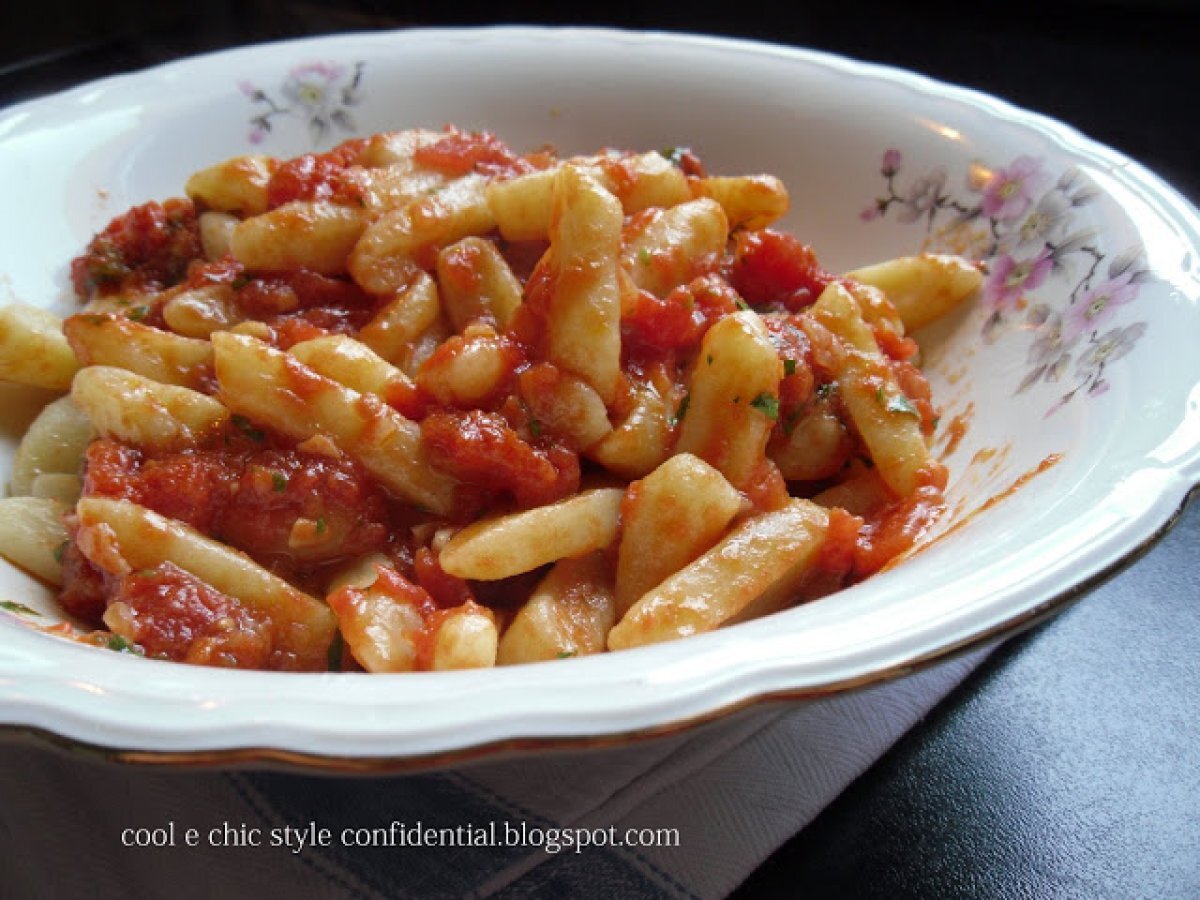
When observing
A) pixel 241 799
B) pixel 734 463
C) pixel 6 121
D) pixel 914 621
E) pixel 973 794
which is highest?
pixel 6 121

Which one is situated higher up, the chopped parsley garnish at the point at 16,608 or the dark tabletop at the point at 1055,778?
the chopped parsley garnish at the point at 16,608

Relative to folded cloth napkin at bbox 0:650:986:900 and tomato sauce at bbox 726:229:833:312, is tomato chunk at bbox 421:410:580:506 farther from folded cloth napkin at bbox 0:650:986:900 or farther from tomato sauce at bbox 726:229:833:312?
tomato sauce at bbox 726:229:833:312

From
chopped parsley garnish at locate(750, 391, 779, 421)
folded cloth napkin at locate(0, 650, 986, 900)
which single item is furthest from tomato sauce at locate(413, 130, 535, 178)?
folded cloth napkin at locate(0, 650, 986, 900)

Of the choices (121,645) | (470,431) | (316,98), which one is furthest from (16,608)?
(316,98)

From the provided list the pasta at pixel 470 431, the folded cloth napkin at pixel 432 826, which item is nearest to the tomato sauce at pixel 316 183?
the pasta at pixel 470 431

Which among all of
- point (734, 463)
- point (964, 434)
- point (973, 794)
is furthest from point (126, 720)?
point (964, 434)

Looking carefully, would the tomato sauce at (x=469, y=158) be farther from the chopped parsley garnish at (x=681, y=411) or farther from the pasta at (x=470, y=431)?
the chopped parsley garnish at (x=681, y=411)

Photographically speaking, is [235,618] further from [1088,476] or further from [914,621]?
[1088,476]

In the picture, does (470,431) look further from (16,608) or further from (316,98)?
(316,98)
